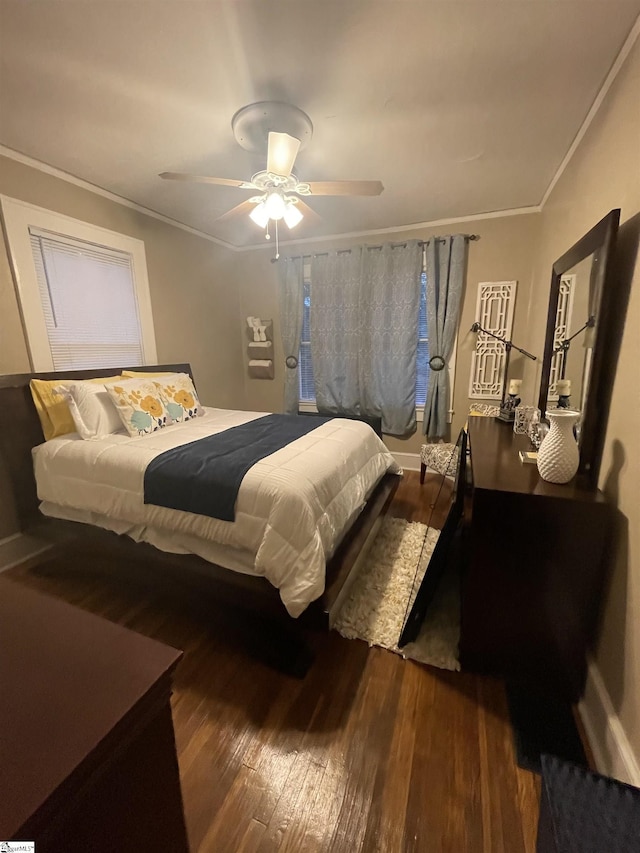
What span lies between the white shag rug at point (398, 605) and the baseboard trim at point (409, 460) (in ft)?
4.77

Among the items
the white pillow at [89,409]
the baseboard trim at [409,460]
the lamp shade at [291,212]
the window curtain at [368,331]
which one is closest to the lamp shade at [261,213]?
the lamp shade at [291,212]

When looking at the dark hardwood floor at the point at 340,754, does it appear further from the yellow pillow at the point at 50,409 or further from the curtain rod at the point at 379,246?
the curtain rod at the point at 379,246

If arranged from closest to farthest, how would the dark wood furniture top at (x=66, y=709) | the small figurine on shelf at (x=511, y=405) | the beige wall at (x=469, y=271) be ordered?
the dark wood furniture top at (x=66, y=709) → the small figurine on shelf at (x=511, y=405) → the beige wall at (x=469, y=271)

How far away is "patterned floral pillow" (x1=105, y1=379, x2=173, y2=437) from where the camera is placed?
7.61 ft

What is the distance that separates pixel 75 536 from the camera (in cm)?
215

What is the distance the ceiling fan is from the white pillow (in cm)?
136

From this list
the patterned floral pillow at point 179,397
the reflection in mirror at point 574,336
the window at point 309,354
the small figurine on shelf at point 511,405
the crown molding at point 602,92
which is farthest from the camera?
the window at point 309,354

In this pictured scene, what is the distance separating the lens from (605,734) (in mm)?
1211

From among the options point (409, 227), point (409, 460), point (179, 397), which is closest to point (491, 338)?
point (409, 227)

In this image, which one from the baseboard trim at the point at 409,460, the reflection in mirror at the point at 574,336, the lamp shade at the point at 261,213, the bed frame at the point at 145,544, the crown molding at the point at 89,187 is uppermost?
the crown molding at the point at 89,187

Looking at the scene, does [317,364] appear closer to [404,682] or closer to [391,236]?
[391,236]

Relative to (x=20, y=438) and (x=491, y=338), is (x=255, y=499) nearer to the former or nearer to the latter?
(x=20, y=438)

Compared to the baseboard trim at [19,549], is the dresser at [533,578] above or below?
above

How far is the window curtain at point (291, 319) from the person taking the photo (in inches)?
154
